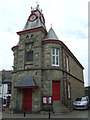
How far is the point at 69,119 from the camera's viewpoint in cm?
1095

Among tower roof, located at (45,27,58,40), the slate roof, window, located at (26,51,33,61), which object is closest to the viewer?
the slate roof

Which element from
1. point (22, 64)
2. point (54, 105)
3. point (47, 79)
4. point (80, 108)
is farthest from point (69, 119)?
point (22, 64)

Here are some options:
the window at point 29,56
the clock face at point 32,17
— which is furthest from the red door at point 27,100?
the clock face at point 32,17

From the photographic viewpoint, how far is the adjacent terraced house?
51.4 feet

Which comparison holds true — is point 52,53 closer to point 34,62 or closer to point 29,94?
point 34,62

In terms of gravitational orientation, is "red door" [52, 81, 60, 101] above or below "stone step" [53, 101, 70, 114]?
above

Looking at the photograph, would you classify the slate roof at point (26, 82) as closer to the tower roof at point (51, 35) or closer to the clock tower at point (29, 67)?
the clock tower at point (29, 67)

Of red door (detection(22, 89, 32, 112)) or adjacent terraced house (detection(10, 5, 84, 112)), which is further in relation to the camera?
red door (detection(22, 89, 32, 112))

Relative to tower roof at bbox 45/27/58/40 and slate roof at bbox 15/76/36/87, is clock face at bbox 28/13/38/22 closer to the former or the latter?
tower roof at bbox 45/27/58/40

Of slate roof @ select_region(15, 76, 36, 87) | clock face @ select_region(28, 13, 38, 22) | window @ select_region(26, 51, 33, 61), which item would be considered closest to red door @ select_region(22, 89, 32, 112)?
slate roof @ select_region(15, 76, 36, 87)

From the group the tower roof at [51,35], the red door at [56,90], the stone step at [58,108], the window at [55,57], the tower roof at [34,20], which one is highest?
the tower roof at [34,20]

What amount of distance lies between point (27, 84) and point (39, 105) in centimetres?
250

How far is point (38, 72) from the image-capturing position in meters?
16.3

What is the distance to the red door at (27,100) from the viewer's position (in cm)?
1595
